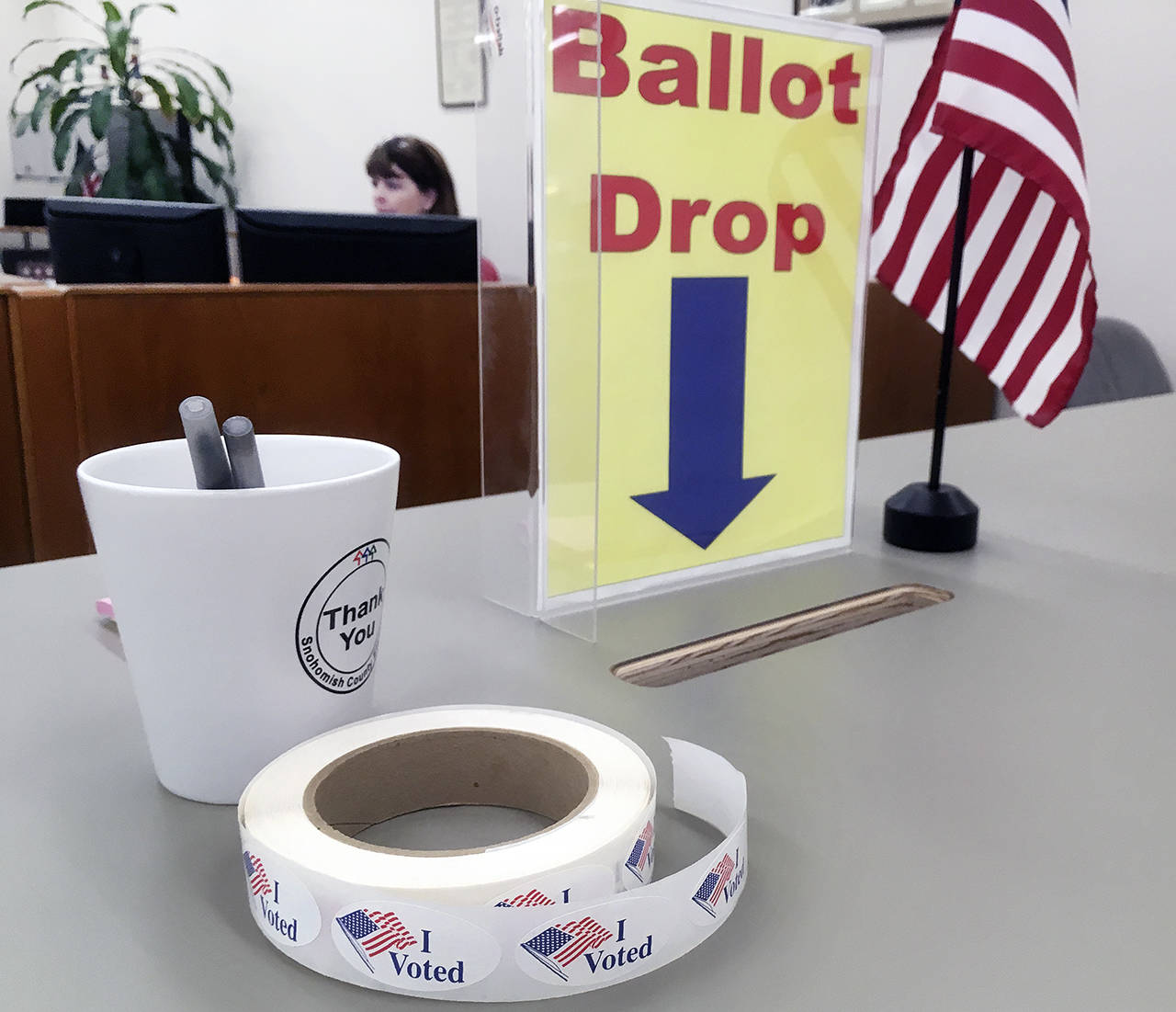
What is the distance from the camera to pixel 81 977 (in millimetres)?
283

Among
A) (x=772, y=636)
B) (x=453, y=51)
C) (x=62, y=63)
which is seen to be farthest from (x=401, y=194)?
(x=772, y=636)

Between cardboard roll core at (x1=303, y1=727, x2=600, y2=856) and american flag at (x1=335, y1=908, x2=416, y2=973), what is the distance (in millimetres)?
63

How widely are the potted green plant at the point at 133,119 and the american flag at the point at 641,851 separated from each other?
514cm

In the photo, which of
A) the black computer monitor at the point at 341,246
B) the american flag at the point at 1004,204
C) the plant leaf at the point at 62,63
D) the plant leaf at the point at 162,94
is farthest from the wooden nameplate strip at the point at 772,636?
the plant leaf at the point at 62,63

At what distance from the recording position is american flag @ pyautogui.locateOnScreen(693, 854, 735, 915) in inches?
11.7

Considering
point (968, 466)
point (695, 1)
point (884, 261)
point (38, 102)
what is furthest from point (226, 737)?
point (38, 102)

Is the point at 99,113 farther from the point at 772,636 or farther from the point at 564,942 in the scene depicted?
the point at 564,942

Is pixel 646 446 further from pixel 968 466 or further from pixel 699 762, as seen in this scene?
pixel 968 466

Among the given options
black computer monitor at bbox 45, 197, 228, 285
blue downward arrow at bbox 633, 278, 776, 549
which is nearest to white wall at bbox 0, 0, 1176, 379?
blue downward arrow at bbox 633, 278, 776, 549

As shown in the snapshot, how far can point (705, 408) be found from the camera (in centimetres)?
63

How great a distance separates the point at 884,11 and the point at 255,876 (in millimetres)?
2945

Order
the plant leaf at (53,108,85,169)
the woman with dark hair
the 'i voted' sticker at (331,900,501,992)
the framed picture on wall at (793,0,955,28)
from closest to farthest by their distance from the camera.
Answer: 1. the 'i voted' sticker at (331,900,501,992)
2. the framed picture on wall at (793,0,955,28)
3. the woman with dark hair
4. the plant leaf at (53,108,85,169)

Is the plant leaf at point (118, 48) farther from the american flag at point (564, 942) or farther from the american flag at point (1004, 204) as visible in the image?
the american flag at point (564, 942)

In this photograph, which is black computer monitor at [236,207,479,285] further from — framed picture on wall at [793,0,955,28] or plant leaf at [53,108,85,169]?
plant leaf at [53,108,85,169]
